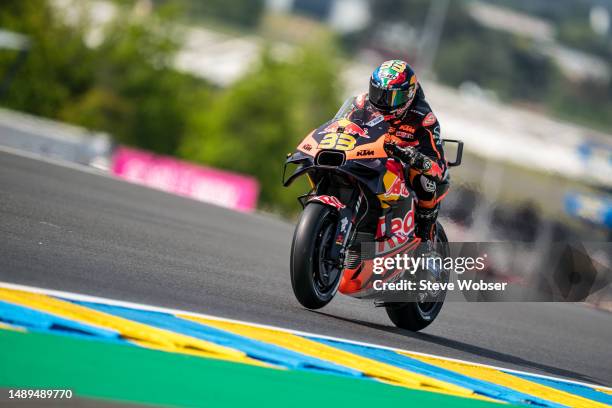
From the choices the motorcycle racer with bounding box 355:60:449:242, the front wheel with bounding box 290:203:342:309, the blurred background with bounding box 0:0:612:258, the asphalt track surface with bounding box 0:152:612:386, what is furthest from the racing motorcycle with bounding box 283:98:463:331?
the blurred background with bounding box 0:0:612:258

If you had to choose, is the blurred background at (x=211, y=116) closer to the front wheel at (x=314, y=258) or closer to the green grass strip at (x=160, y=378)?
the front wheel at (x=314, y=258)

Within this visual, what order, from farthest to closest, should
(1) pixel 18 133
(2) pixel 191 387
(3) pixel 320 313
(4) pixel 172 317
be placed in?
1. (1) pixel 18 133
2. (3) pixel 320 313
3. (4) pixel 172 317
4. (2) pixel 191 387

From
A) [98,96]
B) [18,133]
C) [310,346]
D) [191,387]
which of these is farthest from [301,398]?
[98,96]

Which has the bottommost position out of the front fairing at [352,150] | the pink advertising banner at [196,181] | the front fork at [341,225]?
the front fork at [341,225]

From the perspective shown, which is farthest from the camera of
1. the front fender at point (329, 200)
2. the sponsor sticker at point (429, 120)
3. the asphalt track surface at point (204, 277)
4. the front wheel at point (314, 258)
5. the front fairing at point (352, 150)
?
the sponsor sticker at point (429, 120)

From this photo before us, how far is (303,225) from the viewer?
7.30 m

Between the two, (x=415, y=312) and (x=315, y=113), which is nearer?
(x=415, y=312)

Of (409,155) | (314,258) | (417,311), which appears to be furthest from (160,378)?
(417,311)

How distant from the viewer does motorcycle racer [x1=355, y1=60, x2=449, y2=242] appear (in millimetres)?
7887

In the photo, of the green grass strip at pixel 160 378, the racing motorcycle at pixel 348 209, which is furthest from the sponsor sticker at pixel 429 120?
the green grass strip at pixel 160 378

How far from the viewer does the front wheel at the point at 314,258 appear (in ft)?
23.9

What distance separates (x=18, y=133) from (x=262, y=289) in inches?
553

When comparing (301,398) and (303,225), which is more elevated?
(303,225)

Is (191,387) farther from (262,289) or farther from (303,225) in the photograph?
(262,289)
